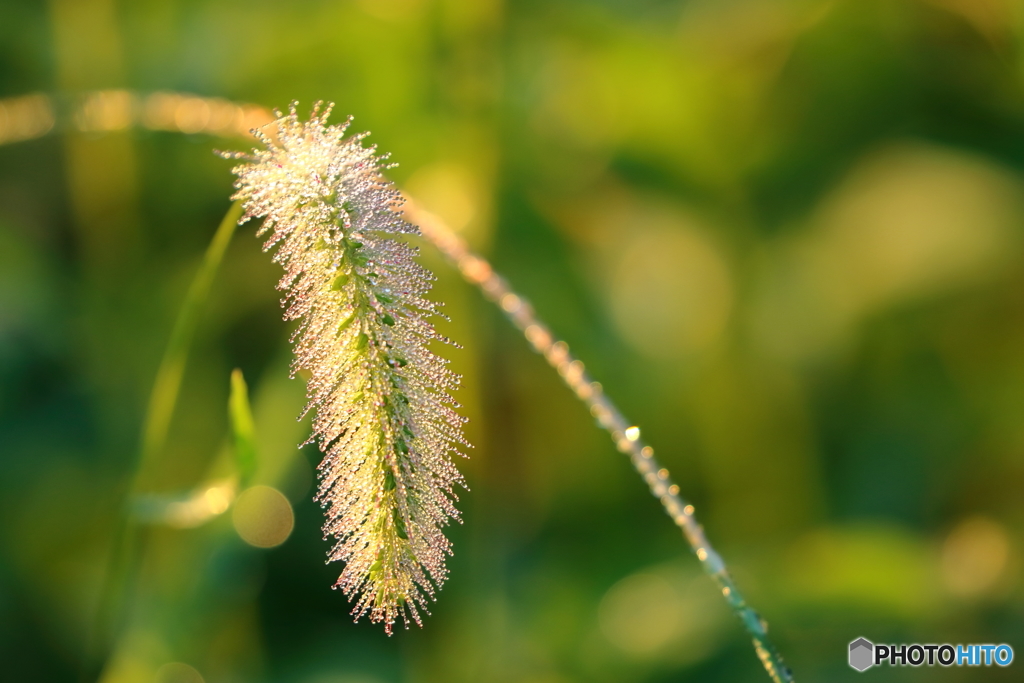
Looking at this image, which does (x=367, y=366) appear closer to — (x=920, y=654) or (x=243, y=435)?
(x=243, y=435)

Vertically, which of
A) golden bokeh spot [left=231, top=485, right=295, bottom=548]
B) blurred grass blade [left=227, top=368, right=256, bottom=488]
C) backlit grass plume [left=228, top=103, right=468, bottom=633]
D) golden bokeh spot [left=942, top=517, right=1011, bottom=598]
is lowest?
backlit grass plume [left=228, top=103, right=468, bottom=633]

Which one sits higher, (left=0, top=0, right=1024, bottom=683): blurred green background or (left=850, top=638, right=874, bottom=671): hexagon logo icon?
(left=0, top=0, right=1024, bottom=683): blurred green background

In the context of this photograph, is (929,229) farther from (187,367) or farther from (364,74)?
(187,367)

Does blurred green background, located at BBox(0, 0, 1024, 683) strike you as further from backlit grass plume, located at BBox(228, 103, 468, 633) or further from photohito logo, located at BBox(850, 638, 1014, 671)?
backlit grass plume, located at BBox(228, 103, 468, 633)

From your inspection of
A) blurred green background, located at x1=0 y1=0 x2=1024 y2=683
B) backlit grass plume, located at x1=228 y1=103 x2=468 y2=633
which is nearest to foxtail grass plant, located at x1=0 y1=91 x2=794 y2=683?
backlit grass plume, located at x1=228 y1=103 x2=468 y2=633

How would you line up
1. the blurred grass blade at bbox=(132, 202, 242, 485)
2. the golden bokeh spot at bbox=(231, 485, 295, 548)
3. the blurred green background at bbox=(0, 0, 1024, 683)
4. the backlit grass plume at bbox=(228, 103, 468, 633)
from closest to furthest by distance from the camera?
the backlit grass plume at bbox=(228, 103, 468, 633) < the blurred grass blade at bbox=(132, 202, 242, 485) < the golden bokeh spot at bbox=(231, 485, 295, 548) < the blurred green background at bbox=(0, 0, 1024, 683)

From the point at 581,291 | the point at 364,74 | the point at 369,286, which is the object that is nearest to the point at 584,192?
the point at 581,291

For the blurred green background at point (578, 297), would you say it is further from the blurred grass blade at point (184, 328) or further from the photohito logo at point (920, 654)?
the blurred grass blade at point (184, 328)
